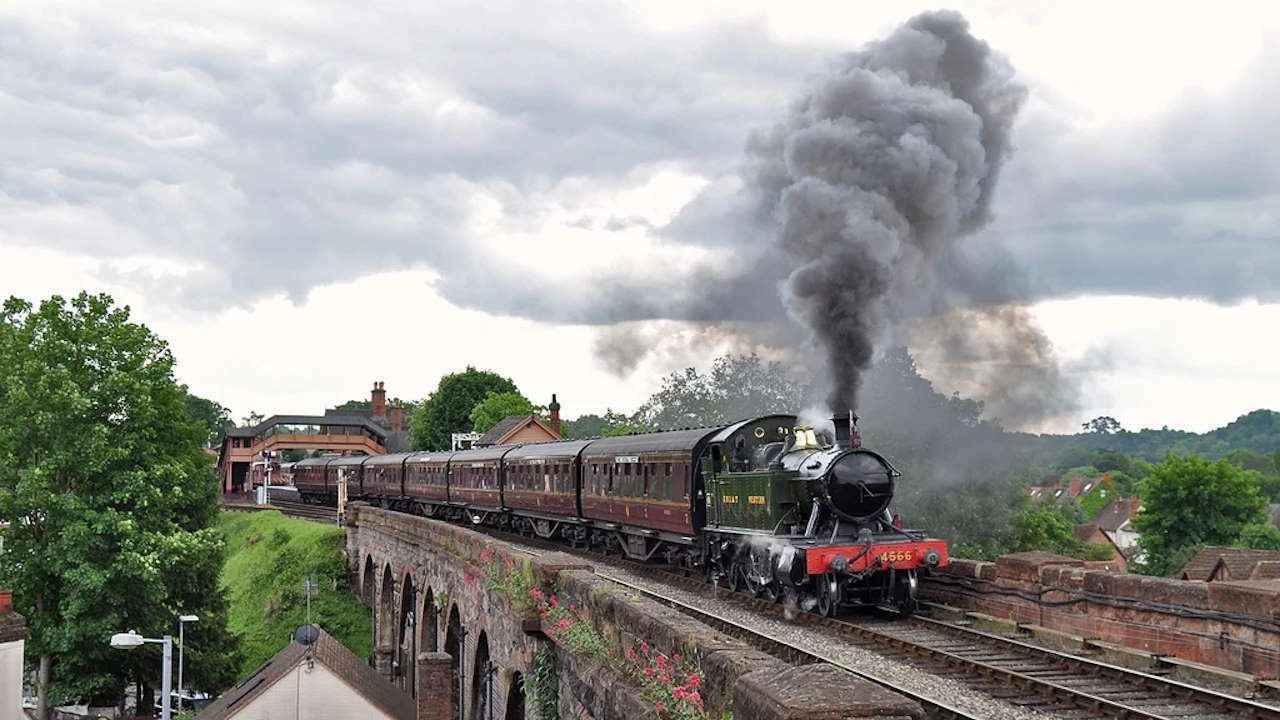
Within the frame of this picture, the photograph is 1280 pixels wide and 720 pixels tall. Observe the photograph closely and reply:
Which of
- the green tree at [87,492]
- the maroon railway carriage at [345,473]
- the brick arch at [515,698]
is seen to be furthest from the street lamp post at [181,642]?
the maroon railway carriage at [345,473]

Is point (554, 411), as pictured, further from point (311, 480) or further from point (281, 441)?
point (281, 441)

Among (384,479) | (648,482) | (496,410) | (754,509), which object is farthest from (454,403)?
(754,509)

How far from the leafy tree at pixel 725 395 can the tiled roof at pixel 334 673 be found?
39.7 meters

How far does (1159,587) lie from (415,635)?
18894mm

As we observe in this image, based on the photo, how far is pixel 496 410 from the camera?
282 ft

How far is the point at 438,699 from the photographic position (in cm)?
2155

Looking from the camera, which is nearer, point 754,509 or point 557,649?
point 557,649

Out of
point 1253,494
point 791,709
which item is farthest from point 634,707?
point 1253,494

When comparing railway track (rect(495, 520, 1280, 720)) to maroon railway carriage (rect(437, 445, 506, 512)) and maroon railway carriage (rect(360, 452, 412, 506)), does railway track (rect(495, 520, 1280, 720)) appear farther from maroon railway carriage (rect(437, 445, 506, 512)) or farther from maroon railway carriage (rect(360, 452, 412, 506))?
maroon railway carriage (rect(360, 452, 412, 506))

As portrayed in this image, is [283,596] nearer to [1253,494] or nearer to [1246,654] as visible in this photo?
[1246,654]

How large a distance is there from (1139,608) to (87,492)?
2190 centimetres

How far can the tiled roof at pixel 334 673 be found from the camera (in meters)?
23.5

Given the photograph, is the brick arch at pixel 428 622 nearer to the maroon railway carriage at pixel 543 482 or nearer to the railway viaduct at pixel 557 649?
the railway viaduct at pixel 557 649

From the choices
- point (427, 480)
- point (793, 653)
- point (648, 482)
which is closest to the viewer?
point (793, 653)
